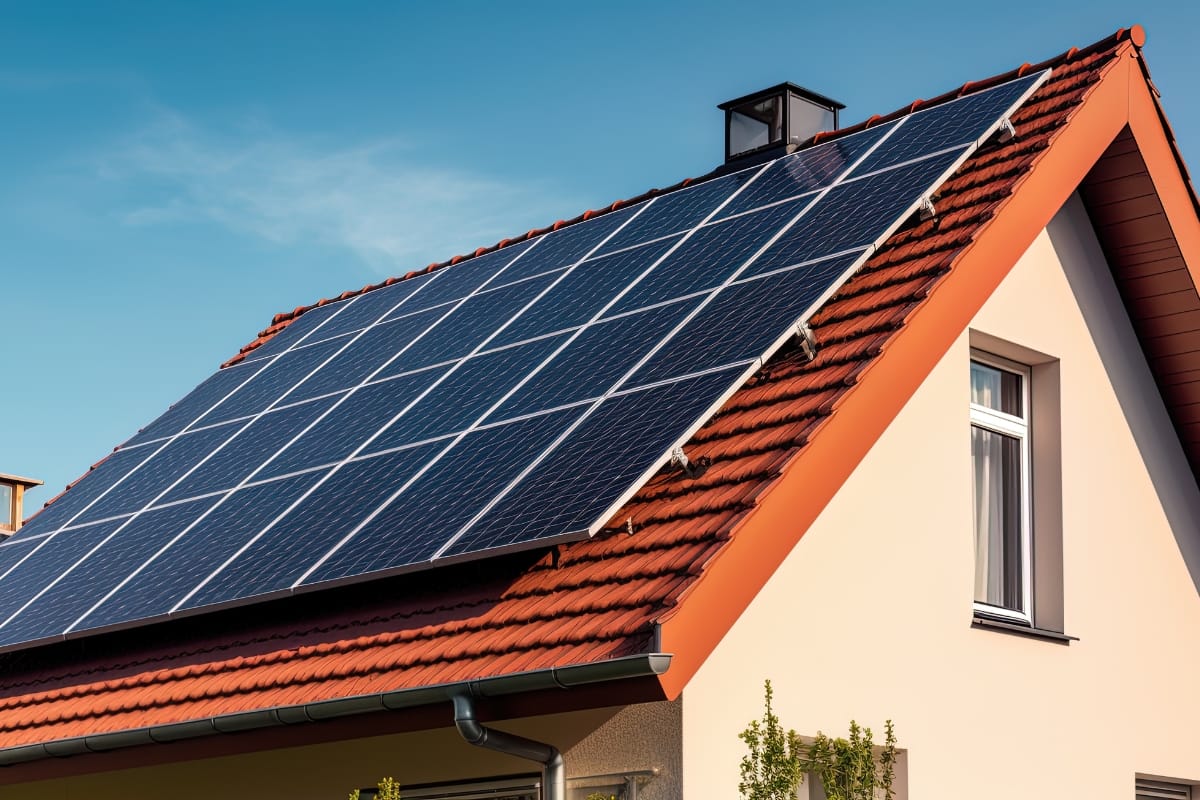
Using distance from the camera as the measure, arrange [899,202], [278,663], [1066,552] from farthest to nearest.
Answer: [1066,552]
[899,202]
[278,663]

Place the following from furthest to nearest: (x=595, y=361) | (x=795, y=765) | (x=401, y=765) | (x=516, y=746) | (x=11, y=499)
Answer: (x=11, y=499)
(x=595, y=361)
(x=401, y=765)
(x=516, y=746)
(x=795, y=765)

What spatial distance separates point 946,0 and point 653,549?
5938 millimetres

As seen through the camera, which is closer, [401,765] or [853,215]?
[401,765]

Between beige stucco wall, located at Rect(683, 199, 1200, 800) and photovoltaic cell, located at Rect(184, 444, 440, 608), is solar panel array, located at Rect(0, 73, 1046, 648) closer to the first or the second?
photovoltaic cell, located at Rect(184, 444, 440, 608)

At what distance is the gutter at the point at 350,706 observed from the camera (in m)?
7.82

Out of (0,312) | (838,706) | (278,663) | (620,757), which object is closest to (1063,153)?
(838,706)

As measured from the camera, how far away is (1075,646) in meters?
11.0

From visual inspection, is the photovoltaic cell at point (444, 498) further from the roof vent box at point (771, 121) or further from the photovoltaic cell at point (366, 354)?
the roof vent box at point (771, 121)

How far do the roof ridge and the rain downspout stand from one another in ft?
19.6

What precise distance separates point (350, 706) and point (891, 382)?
312 cm

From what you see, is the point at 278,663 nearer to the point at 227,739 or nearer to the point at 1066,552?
the point at 227,739

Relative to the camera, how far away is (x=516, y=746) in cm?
854

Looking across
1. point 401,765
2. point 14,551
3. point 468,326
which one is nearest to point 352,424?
point 468,326

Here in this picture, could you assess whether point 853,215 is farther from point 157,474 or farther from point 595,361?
point 157,474
